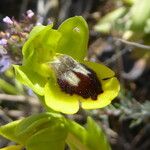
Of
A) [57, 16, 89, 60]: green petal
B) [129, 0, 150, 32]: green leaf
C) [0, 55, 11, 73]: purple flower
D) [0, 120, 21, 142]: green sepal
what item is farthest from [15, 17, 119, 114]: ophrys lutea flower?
[129, 0, 150, 32]: green leaf

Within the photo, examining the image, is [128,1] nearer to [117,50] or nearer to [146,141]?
[117,50]

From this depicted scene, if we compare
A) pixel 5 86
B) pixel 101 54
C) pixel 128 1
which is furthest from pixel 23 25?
pixel 101 54

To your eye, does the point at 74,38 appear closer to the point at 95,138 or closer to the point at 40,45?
the point at 40,45

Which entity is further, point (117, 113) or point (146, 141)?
point (146, 141)

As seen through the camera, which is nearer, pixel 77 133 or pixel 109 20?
pixel 77 133

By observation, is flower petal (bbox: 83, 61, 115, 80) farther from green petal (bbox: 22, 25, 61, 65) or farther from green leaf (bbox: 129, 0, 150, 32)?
green leaf (bbox: 129, 0, 150, 32)

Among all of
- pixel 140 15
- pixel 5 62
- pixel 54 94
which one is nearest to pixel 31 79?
pixel 54 94

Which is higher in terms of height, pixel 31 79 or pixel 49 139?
pixel 31 79
